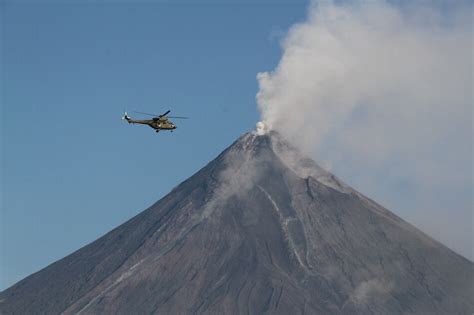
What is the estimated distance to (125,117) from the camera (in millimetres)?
122125

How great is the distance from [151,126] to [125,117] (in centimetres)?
307

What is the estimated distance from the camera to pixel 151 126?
12044cm
